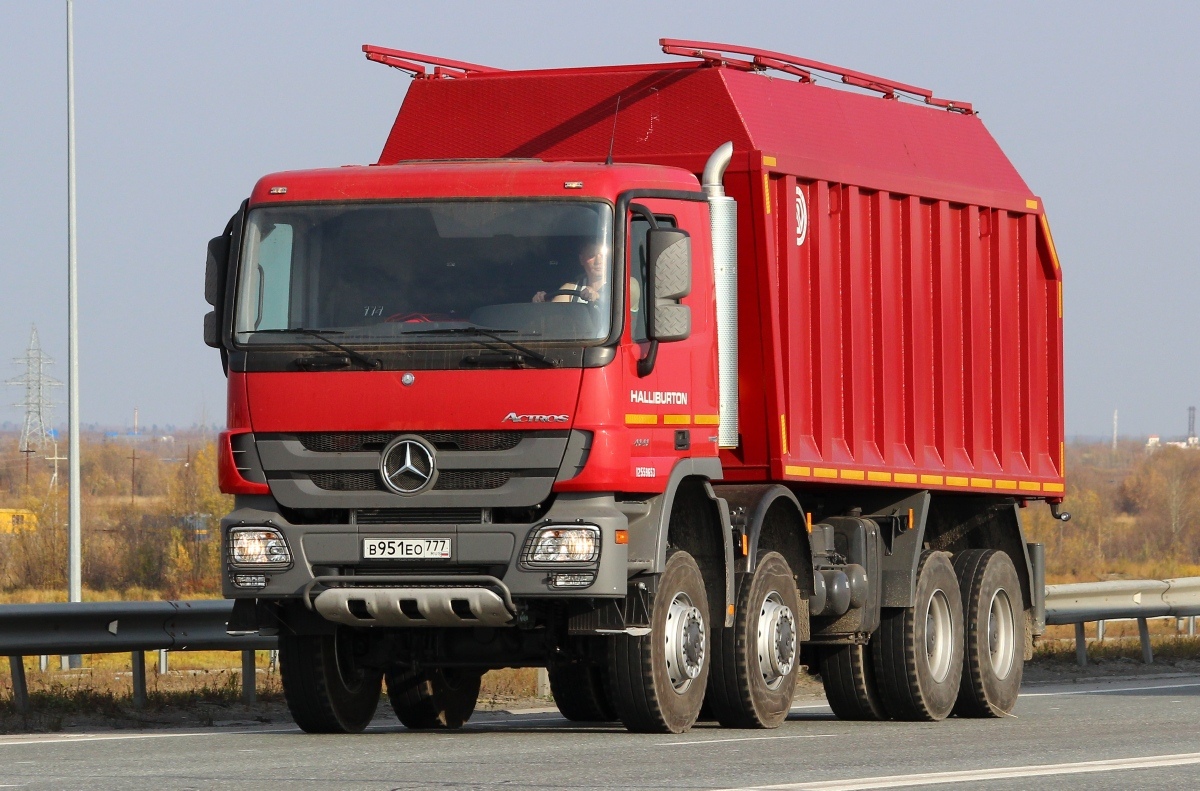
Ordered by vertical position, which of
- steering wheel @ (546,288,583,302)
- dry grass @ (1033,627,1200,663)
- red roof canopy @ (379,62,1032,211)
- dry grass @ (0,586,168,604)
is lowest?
dry grass @ (0,586,168,604)

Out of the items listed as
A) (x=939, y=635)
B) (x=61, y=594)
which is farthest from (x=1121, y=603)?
(x=61, y=594)

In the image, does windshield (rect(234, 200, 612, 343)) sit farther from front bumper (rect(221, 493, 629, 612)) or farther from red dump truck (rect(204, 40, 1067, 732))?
front bumper (rect(221, 493, 629, 612))

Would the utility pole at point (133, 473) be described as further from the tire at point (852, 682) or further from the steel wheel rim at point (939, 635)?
the tire at point (852, 682)

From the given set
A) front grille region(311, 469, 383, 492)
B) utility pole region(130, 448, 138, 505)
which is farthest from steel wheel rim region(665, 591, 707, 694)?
utility pole region(130, 448, 138, 505)

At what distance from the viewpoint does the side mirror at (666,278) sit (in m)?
11.0

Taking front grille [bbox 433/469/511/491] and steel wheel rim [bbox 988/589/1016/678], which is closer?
front grille [bbox 433/469/511/491]

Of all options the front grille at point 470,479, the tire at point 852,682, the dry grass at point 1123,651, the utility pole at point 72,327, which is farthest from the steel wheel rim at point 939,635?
the utility pole at point 72,327

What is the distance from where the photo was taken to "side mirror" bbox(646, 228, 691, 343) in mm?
11039

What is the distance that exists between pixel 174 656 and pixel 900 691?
17158 millimetres

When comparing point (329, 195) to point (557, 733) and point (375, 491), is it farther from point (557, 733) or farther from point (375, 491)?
point (557, 733)

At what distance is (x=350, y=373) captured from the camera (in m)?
11.0

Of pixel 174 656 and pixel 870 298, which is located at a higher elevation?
pixel 870 298

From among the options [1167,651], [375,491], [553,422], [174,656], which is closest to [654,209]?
[553,422]

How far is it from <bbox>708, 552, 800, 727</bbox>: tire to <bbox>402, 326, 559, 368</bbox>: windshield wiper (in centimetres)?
231
